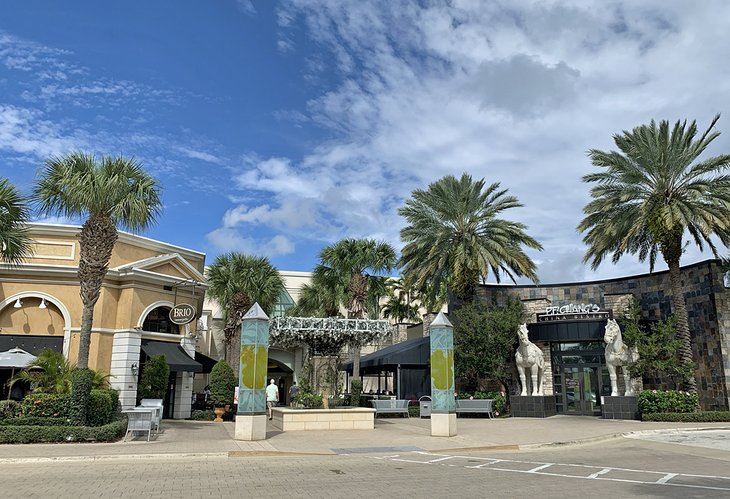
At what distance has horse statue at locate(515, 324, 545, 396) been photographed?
26.8 m

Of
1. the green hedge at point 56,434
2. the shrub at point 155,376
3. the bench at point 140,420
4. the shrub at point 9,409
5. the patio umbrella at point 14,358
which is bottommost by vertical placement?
the green hedge at point 56,434

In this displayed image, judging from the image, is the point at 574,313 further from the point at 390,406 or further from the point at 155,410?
the point at 155,410

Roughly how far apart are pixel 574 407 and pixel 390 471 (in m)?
18.7

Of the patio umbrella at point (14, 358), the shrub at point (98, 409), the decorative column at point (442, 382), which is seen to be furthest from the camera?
the patio umbrella at point (14, 358)

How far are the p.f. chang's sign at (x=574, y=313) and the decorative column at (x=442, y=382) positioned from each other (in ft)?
35.1

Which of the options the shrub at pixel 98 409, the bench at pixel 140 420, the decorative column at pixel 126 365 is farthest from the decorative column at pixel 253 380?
the decorative column at pixel 126 365

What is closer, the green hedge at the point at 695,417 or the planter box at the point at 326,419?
the planter box at the point at 326,419

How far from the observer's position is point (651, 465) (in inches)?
484

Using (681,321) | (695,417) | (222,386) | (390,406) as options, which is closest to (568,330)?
(681,321)

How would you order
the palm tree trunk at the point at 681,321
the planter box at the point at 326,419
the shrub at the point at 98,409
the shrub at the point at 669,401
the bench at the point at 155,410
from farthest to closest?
the palm tree trunk at the point at 681,321
the shrub at the point at 669,401
the planter box at the point at 326,419
the bench at the point at 155,410
the shrub at the point at 98,409

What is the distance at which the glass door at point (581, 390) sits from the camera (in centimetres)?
2678

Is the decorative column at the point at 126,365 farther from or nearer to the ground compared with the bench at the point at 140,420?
farther from the ground

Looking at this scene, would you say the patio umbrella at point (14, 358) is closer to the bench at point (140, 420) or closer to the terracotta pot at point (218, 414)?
the bench at point (140, 420)

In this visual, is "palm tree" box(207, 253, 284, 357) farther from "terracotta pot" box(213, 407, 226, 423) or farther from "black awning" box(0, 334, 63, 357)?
"black awning" box(0, 334, 63, 357)
